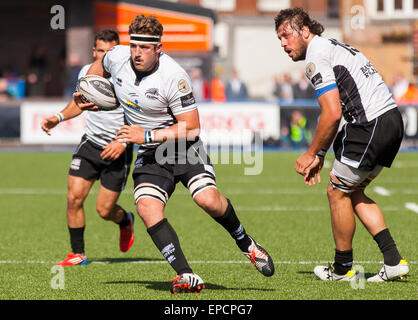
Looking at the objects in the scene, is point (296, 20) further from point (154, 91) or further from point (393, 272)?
point (393, 272)

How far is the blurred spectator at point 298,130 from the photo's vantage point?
23078 millimetres

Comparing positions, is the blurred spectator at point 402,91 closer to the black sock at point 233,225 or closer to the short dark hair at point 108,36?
the short dark hair at point 108,36

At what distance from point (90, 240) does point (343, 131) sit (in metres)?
4.05

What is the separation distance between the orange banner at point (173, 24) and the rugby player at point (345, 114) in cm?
2367

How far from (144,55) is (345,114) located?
162 centimetres

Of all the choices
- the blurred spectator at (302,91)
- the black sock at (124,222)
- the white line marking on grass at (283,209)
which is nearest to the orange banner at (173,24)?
the blurred spectator at (302,91)

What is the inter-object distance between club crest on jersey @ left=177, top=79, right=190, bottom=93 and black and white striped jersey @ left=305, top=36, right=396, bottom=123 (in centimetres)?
91

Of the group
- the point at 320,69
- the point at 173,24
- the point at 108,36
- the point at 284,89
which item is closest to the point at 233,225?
the point at 320,69

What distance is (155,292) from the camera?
22.6 feet

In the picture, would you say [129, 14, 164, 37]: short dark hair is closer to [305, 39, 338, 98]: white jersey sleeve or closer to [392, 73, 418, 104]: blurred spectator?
[305, 39, 338, 98]: white jersey sleeve

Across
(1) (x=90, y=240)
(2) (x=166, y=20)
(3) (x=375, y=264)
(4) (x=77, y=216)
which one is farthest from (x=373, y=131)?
(2) (x=166, y=20)

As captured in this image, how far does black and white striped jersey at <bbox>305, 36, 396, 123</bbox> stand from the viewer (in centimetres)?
680

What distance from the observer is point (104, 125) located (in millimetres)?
8867
